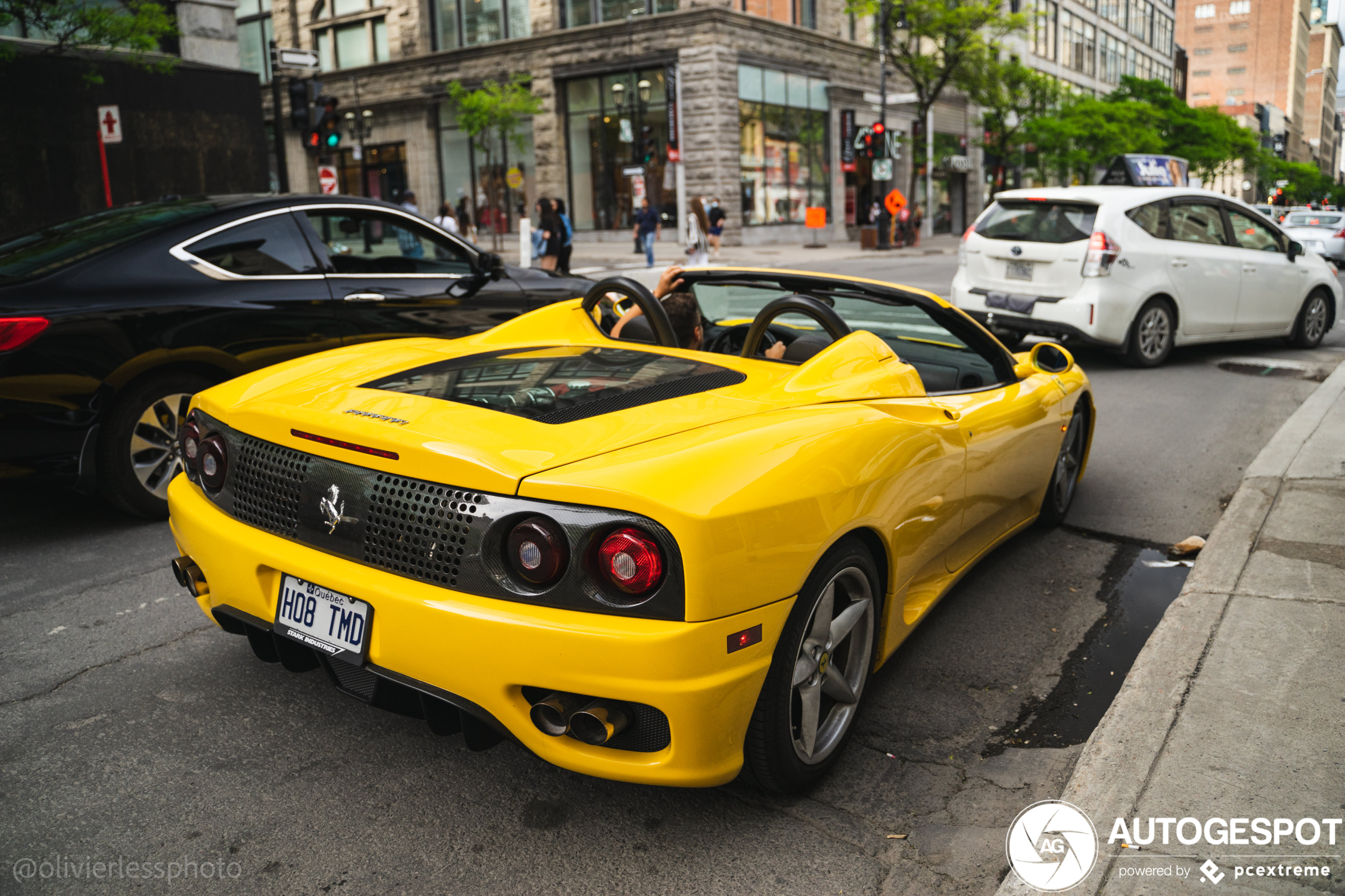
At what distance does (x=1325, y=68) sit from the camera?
620ft

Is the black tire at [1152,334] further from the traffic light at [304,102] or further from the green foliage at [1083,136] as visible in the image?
the green foliage at [1083,136]

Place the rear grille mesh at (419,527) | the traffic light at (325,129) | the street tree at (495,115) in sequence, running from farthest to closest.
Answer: the street tree at (495,115) < the traffic light at (325,129) < the rear grille mesh at (419,527)

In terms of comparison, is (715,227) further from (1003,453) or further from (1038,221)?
(1003,453)

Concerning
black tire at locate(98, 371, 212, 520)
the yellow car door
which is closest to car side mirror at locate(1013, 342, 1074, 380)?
the yellow car door

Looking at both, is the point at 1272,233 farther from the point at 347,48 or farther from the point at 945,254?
the point at 347,48

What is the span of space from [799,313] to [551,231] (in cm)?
1930

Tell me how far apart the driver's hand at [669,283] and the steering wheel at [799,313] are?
82 cm

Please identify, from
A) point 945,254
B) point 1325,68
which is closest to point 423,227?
point 945,254

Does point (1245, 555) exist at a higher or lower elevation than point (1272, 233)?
lower

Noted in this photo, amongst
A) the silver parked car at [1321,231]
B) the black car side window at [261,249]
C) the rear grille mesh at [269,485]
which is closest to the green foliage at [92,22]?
the black car side window at [261,249]

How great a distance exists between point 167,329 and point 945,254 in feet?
96.9

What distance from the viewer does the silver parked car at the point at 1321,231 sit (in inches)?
1037

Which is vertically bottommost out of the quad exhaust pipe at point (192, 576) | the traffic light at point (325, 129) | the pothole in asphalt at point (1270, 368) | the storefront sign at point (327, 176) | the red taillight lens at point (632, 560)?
the pothole in asphalt at point (1270, 368)

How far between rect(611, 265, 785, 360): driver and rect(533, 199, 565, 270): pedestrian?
18.1 m
